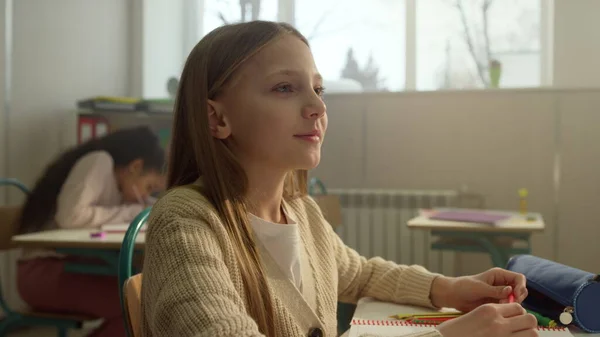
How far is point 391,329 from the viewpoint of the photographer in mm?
990

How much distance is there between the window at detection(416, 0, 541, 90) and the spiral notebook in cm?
306

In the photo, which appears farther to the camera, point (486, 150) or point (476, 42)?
point (476, 42)

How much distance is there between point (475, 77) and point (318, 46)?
1.08 meters

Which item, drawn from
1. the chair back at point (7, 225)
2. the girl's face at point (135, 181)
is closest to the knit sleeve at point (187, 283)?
the chair back at point (7, 225)

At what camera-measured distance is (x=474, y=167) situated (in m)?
3.73

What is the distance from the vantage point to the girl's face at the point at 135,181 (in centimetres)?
290

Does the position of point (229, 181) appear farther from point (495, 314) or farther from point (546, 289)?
point (546, 289)

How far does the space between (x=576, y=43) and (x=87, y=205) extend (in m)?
2.90

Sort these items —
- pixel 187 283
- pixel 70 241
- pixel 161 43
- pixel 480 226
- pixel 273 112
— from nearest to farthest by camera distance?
pixel 187 283, pixel 273 112, pixel 70 241, pixel 480 226, pixel 161 43

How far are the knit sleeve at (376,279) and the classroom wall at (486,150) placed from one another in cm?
256

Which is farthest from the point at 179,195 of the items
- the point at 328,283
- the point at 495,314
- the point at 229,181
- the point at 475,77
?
the point at 475,77

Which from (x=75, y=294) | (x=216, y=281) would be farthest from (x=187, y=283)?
(x=75, y=294)

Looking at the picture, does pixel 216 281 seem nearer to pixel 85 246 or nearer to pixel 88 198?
pixel 85 246

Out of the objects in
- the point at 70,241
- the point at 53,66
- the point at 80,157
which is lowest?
the point at 70,241
